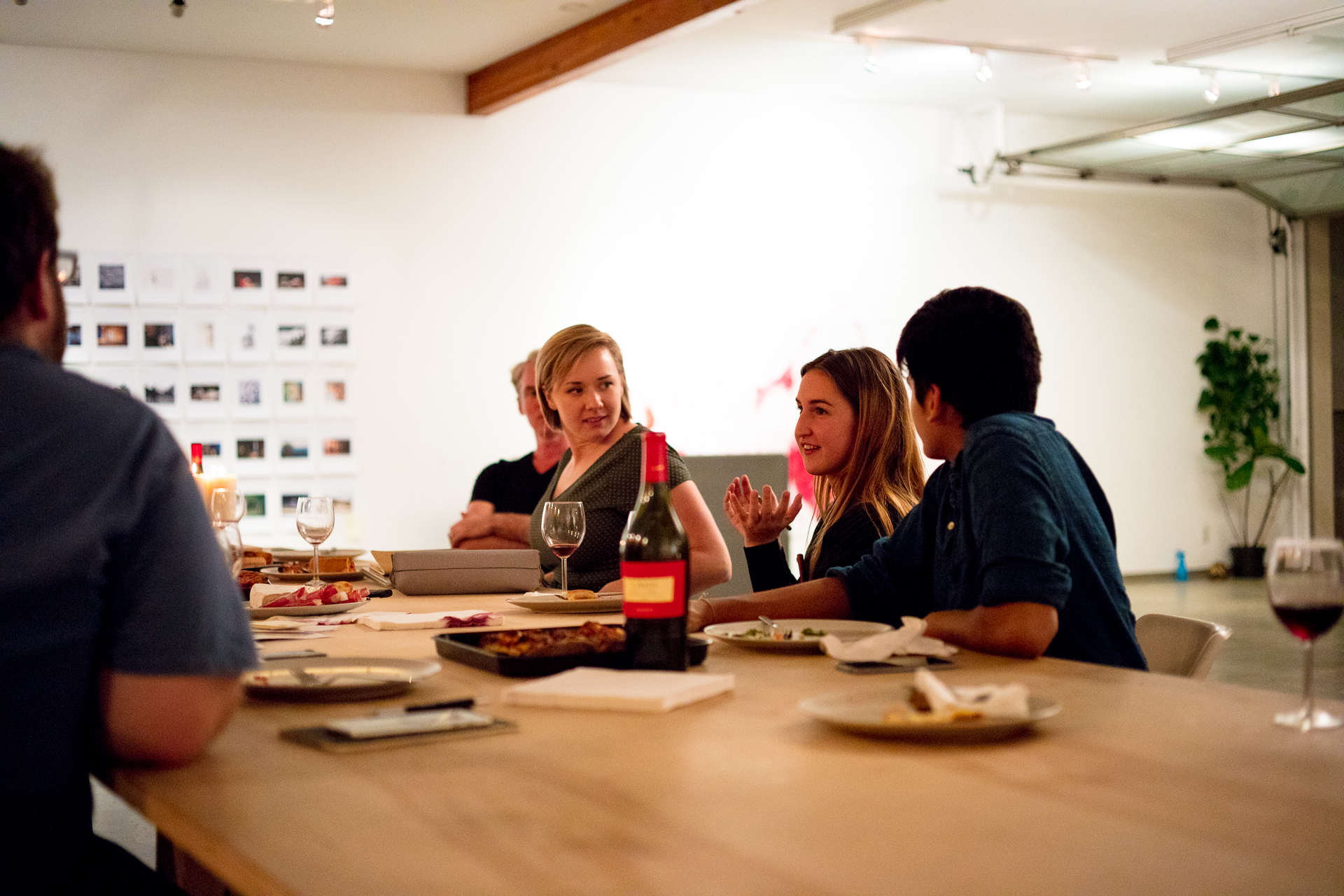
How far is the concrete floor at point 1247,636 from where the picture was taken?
5688mm

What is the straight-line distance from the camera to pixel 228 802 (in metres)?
1.06

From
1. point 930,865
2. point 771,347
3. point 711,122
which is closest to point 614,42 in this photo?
point 711,122

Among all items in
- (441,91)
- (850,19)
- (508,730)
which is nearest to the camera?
(508,730)

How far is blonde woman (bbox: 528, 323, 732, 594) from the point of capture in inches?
120

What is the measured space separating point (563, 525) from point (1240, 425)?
872 centimetres

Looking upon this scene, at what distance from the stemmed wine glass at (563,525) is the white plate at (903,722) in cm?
118

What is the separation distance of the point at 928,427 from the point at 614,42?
159 inches

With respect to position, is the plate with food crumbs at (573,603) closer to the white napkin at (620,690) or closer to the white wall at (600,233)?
the white napkin at (620,690)

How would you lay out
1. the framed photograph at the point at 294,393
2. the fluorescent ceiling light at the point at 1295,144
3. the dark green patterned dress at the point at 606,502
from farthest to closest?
the fluorescent ceiling light at the point at 1295,144, the framed photograph at the point at 294,393, the dark green patterned dress at the point at 606,502

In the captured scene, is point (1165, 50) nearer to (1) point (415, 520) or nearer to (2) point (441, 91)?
(2) point (441, 91)

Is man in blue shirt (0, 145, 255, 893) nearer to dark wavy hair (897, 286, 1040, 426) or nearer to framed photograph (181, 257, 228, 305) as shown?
dark wavy hair (897, 286, 1040, 426)

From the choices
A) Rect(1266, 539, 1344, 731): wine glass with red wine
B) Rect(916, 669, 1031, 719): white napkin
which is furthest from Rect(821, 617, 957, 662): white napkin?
Rect(1266, 539, 1344, 731): wine glass with red wine

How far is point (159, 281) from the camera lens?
648cm

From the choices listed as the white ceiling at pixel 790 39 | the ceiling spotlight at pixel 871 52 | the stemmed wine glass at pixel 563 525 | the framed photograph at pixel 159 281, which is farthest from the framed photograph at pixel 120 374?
the stemmed wine glass at pixel 563 525
